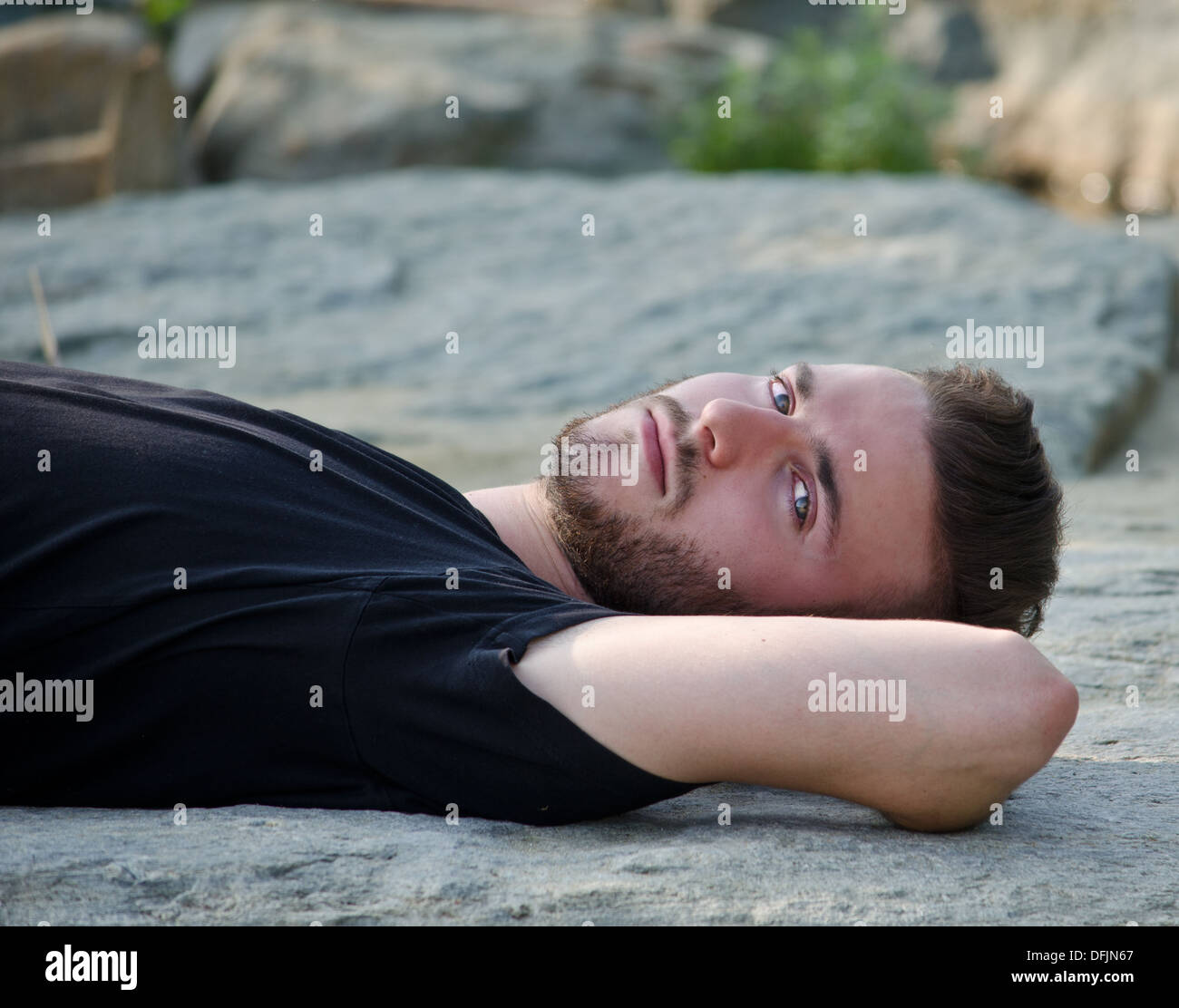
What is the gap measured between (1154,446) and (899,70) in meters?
A: 5.57

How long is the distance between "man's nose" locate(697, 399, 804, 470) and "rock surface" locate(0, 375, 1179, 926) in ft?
1.69

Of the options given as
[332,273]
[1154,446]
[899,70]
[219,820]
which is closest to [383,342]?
[332,273]

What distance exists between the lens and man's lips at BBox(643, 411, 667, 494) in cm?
211

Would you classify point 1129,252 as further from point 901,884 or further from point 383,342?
point 901,884

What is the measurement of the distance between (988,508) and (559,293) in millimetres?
4318

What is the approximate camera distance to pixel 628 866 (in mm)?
1562

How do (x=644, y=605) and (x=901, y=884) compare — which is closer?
(x=901, y=884)

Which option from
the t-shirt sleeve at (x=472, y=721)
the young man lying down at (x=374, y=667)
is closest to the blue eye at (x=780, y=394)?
the young man lying down at (x=374, y=667)

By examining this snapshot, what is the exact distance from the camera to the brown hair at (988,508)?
2.16 metres

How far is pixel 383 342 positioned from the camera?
19.4ft

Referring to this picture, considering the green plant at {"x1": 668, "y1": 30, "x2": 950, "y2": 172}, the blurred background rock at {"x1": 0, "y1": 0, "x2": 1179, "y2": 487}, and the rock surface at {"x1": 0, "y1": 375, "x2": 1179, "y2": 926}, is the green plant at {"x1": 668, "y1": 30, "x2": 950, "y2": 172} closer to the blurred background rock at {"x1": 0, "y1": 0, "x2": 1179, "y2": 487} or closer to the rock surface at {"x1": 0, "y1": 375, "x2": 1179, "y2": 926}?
the blurred background rock at {"x1": 0, "y1": 0, "x2": 1179, "y2": 487}

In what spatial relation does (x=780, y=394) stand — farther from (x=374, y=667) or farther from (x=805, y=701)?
(x=374, y=667)

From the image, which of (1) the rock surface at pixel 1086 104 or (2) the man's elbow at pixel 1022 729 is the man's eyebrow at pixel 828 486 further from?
(1) the rock surface at pixel 1086 104

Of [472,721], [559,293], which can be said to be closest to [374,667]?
[472,721]
